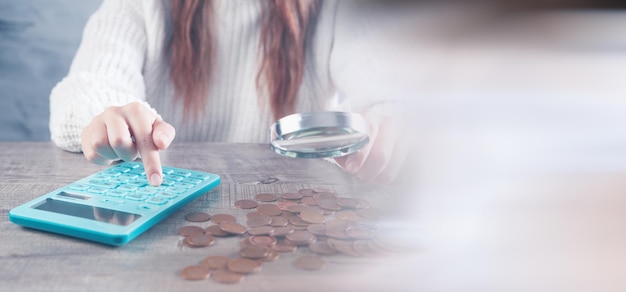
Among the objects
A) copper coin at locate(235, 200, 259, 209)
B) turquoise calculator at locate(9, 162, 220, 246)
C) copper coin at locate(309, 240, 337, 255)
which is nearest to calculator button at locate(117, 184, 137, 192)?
turquoise calculator at locate(9, 162, 220, 246)

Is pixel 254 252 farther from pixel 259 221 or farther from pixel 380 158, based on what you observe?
pixel 380 158

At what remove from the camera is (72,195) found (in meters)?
0.54

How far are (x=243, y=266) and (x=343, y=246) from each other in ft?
0.29

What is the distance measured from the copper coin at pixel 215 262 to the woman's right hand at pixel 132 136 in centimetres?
16

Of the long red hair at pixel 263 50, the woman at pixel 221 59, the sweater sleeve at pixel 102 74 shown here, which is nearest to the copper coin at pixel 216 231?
the sweater sleeve at pixel 102 74

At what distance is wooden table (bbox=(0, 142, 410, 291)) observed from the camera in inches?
15.7

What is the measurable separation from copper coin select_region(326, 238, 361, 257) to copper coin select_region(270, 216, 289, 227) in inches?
2.2

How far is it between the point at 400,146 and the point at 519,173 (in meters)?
0.14

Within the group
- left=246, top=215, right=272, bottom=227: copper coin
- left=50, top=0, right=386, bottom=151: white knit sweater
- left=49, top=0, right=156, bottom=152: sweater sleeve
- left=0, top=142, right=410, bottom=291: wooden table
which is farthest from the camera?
left=50, top=0, right=386, bottom=151: white knit sweater

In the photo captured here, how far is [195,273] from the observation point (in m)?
0.41

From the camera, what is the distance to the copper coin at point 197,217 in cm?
52

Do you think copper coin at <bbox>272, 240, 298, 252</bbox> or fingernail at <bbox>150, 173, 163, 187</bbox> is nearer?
copper coin at <bbox>272, 240, 298, 252</bbox>

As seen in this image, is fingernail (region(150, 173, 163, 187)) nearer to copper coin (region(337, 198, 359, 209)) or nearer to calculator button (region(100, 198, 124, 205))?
calculator button (region(100, 198, 124, 205))

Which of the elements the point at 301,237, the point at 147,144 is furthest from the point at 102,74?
the point at 301,237
